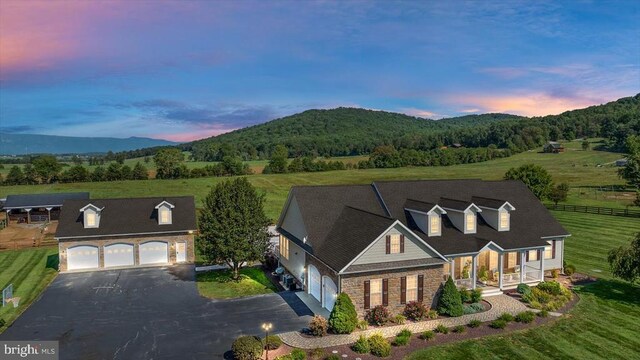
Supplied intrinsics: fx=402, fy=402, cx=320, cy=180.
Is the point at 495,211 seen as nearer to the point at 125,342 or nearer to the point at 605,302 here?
the point at 605,302

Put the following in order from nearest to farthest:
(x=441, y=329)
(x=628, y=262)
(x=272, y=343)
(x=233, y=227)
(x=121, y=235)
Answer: (x=272, y=343), (x=441, y=329), (x=628, y=262), (x=233, y=227), (x=121, y=235)

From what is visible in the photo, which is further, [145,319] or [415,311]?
[145,319]

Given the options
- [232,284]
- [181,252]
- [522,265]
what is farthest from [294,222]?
[522,265]

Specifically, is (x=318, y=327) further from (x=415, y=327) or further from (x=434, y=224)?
(x=434, y=224)

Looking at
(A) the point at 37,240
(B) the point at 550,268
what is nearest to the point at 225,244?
(B) the point at 550,268

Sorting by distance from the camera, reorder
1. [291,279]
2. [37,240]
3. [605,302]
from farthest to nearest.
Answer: [37,240] → [291,279] → [605,302]

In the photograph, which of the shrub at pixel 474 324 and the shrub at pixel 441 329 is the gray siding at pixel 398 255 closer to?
the shrub at pixel 441 329

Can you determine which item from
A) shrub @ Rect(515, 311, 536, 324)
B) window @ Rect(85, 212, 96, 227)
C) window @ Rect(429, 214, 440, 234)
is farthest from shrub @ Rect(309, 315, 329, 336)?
window @ Rect(85, 212, 96, 227)
